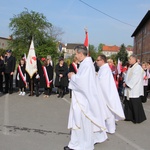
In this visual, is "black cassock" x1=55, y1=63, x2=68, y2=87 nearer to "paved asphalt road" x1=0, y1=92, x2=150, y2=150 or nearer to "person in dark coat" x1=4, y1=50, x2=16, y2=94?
"person in dark coat" x1=4, y1=50, x2=16, y2=94

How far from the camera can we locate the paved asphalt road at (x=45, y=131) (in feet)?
17.5

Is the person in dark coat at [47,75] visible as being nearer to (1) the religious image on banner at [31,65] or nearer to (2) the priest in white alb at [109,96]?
(1) the religious image on banner at [31,65]

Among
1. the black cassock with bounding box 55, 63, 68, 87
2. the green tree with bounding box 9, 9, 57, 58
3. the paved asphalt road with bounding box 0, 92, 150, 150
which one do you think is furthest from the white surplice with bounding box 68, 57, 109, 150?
the green tree with bounding box 9, 9, 57, 58

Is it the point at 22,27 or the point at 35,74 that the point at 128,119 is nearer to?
the point at 35,74

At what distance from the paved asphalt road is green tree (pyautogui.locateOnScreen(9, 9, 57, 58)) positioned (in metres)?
48.6

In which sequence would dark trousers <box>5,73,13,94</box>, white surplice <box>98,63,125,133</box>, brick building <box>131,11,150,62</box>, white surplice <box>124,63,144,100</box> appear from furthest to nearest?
brick building <box>131,11,150,62</box> < dark trousers <box>5,73,13,94</box> < white surplice <box>124,63,144,100</box> < white surplice <box>98,63,125,133</box>

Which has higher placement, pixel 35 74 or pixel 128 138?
pixel 35 74

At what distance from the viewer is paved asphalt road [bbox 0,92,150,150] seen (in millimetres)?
5328

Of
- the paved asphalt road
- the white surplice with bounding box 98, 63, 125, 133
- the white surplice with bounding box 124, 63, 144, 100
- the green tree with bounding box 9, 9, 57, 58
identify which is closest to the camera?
the paved asphalt road

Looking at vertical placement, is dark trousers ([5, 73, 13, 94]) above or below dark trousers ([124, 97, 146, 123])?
above

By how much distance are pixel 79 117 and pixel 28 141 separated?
1475mm

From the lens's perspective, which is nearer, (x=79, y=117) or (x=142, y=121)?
(x=79, y=117)

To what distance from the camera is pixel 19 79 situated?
12.3 m

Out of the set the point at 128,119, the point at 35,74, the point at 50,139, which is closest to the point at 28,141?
the point at 50,139
